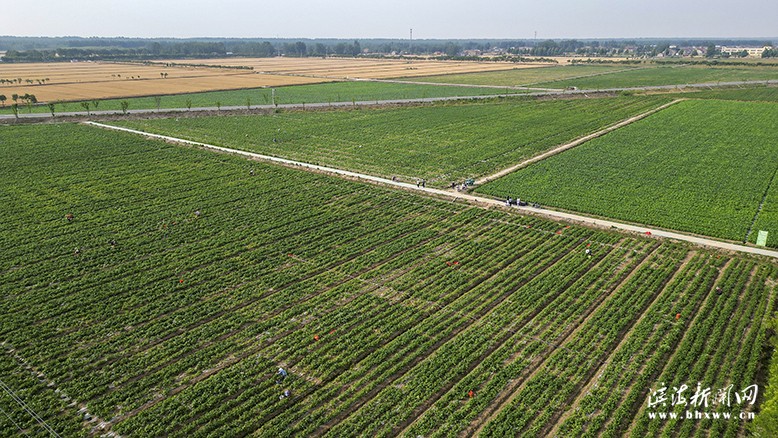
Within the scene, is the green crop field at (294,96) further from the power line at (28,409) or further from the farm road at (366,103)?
the power line at (28,409)

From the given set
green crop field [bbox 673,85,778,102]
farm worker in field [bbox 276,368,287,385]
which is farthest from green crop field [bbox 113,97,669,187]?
farm worker in field [bbox 276,368,287,385]

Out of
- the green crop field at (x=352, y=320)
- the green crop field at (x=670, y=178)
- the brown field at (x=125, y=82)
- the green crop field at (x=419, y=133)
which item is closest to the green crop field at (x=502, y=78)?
the brown field at (x=125, y=82)

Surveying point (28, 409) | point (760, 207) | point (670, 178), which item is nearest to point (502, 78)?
point (670, 178)

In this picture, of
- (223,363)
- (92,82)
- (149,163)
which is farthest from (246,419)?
(92,82)

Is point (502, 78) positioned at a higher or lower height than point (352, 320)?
higher

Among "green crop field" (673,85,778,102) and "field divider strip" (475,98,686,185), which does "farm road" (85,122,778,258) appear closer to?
"field divider strip" (475,98,686,185)

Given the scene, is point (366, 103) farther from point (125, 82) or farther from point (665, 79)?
point (665, 79)
